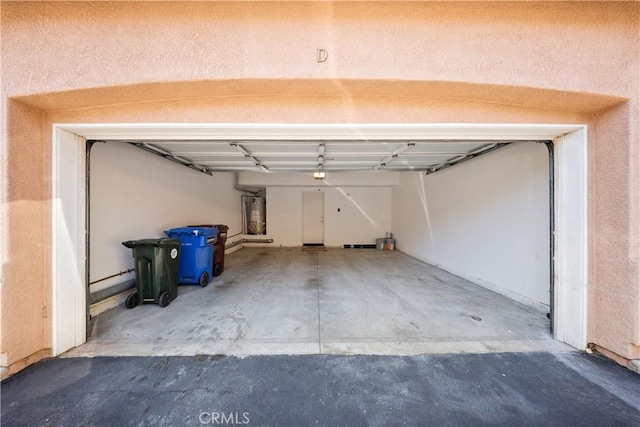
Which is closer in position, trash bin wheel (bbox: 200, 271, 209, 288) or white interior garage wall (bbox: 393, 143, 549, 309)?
white interior garage wall (bbox: 393, 143, 549, 309)

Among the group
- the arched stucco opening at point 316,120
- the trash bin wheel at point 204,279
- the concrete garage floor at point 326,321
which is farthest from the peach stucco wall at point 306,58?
the trash bin wheel at point 204,279

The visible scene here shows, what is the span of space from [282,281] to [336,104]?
334cm

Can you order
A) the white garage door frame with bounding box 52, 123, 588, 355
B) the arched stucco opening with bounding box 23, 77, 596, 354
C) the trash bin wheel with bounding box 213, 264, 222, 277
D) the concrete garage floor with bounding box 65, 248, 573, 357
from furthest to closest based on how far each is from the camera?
the trash bin wheel with bounding box 213, 264, 222, 277 < the concrete garage floor with bounding box 65, 248, 573, 357 < the white garage door frame with bounding box 52, 123, 588, 355 < the arched stucco opening with bounding box 23, 77, 596, 354

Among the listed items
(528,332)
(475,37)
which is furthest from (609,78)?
(528,332)

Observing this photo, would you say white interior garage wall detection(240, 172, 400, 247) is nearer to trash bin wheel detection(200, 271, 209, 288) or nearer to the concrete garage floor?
the concrete garage floor

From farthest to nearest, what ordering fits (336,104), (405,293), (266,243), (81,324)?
(266,243), (405,293), (81,324), (336,104)

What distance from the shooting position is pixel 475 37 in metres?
1.80

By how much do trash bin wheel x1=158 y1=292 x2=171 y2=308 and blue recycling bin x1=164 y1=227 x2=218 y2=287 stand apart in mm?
798

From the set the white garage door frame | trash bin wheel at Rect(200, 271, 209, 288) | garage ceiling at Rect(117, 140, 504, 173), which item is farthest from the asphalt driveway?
garage ceiling at Rect(117, 140, 504, 173)

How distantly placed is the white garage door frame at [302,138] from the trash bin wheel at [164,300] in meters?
0.87

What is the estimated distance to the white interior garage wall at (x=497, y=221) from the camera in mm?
2979

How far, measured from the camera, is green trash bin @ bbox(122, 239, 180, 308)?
10.0 feet

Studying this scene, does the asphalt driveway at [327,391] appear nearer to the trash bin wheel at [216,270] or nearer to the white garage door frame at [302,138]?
the white garage door frame at [302,138]

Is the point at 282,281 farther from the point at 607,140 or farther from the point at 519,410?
the point at 607,140
